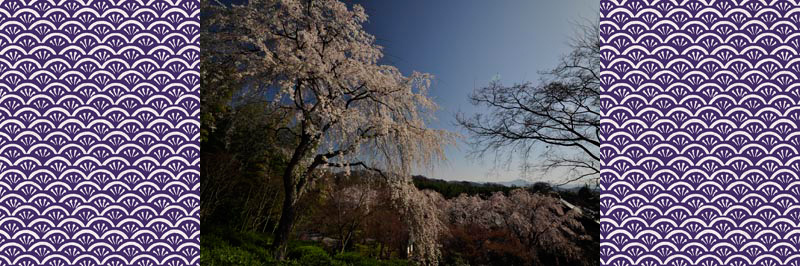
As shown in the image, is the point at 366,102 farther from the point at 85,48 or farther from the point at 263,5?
the point at 85,48

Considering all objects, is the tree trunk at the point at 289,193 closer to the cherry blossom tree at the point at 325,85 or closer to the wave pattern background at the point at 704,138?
the cherry blossom tree at the point at 325,85

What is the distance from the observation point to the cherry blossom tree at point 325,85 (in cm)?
402

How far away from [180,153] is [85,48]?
70 cm

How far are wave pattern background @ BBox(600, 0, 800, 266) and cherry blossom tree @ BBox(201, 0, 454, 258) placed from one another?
2988 mm

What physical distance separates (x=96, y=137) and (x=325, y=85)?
2768 mm

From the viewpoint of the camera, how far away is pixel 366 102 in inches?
197

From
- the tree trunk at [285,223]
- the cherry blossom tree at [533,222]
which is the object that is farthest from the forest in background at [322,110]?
the cherry blossom tree at [533,222]

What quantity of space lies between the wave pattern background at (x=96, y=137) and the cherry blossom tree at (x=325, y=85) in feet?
6.26

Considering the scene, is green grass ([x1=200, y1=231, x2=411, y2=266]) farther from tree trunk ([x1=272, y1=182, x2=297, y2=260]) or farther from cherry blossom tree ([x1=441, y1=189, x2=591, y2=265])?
cherry blossom tree ([x1=441, y1=189, x2=591, y2=265])

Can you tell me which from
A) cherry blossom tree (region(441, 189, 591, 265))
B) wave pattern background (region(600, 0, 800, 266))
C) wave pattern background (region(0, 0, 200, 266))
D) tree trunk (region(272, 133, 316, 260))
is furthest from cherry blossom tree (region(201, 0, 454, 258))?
cherry blossom tree (region(441, 189, 591, 265))

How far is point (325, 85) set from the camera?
4426mm

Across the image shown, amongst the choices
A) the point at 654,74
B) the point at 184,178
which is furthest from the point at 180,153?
the point at 654,74

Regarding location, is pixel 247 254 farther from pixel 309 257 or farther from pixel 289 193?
pixel 309 257

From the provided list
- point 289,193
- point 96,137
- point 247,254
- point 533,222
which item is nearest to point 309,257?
point 247,254
